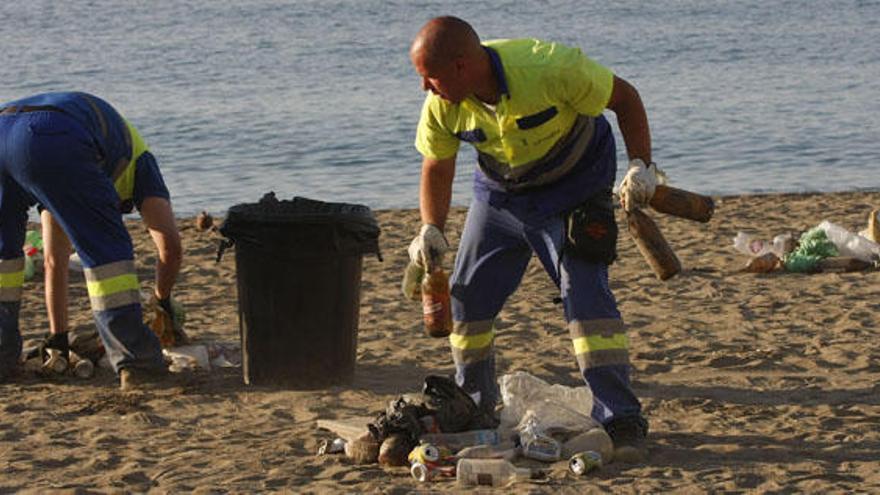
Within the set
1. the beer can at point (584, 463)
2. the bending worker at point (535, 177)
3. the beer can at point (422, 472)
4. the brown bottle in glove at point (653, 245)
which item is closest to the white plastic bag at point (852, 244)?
the brown bottle in glove at point (653, 245)

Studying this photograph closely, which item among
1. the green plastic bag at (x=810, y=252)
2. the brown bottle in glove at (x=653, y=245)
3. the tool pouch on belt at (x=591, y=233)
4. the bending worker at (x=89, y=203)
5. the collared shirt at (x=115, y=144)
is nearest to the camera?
the tool pouch on belt at (x=591, y=233)

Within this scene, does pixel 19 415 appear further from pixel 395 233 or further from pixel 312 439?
pixel 395 233

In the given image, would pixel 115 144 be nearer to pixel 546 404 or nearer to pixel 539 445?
pixel 546 404

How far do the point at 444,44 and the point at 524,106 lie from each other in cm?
41

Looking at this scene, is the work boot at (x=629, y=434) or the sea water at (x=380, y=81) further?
the sea water at (x=380, y=81)

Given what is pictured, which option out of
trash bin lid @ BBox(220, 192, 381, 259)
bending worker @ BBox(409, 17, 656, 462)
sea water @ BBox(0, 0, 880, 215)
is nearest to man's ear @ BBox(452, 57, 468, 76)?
bending worker @ BBox(409, 17, 656, 462)

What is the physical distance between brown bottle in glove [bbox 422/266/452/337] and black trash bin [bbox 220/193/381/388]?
1.10 m

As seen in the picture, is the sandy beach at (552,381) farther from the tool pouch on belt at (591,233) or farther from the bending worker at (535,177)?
the tool pouch on belt at (591,233)

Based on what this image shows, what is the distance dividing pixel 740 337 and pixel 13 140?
3.73m

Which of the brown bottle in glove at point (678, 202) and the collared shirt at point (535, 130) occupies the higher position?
the collared shirt at point (535, 130)

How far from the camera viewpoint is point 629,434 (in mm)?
6176

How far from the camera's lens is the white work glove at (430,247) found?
620 cm

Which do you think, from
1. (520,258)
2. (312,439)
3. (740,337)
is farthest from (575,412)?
(740,337)

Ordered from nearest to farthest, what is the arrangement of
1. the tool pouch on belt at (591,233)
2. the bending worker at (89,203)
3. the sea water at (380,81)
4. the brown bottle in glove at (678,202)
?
1. the tool pouch on belt at (591,233)
2. the brown bottle in glove at (678,202)
3. the bending worker at (89,203)
4. the sea water at (380,81)
